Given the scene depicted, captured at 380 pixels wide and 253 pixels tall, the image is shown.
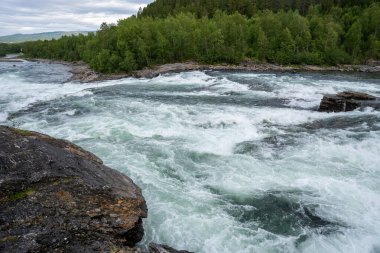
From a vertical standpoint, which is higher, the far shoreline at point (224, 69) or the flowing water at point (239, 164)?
the far shoreline at point (224, 69)

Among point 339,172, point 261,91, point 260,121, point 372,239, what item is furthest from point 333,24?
point 372,239

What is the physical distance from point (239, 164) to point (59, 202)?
931 cm

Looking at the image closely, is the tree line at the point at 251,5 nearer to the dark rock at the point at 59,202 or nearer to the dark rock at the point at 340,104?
the dark rock at the point at 340,104

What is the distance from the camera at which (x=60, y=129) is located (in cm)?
2222

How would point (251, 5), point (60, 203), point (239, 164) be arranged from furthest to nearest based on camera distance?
point (251, 5) → point (239, 164) → point (60, 203)

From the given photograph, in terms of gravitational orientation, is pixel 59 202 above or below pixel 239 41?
below

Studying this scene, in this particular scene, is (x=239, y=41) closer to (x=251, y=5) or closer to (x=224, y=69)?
(x=224, y=69)

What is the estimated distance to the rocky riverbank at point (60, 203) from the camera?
7457 millimetres

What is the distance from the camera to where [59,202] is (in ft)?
28.0

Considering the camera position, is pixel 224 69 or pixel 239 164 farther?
pixel 224 69

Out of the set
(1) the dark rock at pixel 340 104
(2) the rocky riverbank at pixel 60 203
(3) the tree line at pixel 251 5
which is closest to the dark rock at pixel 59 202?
(2) the rocky riverbank at pixel 60 203

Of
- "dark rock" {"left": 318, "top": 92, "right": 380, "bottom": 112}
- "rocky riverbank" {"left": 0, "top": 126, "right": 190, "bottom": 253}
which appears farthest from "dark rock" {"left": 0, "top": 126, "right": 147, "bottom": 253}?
"dark rock" {"left": 318, "top": 92, "right": 380, "bottom": 112}

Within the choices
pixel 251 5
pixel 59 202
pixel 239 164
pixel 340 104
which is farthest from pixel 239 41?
pixel 59 202

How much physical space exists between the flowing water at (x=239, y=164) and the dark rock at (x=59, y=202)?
5.90 ft
